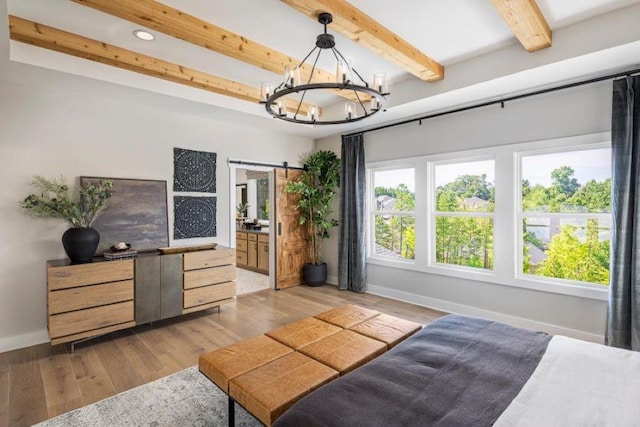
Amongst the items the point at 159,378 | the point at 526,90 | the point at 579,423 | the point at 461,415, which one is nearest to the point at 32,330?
the point at 159,378

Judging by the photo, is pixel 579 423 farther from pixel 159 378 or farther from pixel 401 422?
→ pixel 159 378

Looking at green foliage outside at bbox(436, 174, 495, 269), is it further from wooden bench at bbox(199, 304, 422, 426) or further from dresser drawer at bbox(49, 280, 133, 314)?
dresser drawer at bbox(49, 280, 133, 314)

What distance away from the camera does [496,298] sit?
3.87 meters

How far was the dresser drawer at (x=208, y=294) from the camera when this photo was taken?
389cm

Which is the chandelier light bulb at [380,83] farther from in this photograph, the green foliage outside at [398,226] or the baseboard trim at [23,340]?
the baseboard trim at [23,340]

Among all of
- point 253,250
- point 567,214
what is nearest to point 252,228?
point 253,250

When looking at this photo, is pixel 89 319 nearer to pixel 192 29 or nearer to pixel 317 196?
pixel 192 29

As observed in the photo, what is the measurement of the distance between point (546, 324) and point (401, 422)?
3.11m

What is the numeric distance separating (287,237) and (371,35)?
3.65 metres

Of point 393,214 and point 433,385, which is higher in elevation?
point 393,214

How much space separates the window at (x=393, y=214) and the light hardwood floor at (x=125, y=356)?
83 centimetres

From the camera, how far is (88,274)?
3.13 meters

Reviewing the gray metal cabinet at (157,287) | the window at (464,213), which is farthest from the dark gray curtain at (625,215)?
the gray metal cabinet at (157,287)

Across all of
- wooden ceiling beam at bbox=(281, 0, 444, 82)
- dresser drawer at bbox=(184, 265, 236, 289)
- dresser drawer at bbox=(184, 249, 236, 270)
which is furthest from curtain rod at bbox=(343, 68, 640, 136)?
dresser drawer at bbox=(184, 265, 236, 289)
